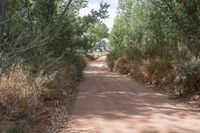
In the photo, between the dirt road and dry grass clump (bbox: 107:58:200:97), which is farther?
dry grass clump (bbox: 107:58:200:97)

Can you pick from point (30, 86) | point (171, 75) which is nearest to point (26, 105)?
point (30, 86)

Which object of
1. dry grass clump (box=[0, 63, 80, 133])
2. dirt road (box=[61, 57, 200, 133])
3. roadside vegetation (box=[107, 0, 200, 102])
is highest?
roadside vegetation (box=[107, 0, 200, 102])

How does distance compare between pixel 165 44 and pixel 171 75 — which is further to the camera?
pixel 165 44

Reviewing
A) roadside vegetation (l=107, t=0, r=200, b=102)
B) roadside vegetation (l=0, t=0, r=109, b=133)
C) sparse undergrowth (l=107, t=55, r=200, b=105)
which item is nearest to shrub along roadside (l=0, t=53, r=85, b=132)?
roadside vegetation (l=0, t=0, r=109, b=133)

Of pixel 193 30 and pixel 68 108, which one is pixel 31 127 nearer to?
pixel 68 108

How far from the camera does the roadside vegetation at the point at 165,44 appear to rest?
15.2 m

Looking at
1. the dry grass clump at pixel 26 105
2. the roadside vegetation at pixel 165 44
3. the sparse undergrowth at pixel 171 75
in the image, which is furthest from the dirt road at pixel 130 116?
the roadside vegetation at pixel 165 44

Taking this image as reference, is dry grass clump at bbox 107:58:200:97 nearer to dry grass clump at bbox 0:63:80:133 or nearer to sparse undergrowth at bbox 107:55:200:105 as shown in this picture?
sparse undergrowth at bbox 107:55:200:105

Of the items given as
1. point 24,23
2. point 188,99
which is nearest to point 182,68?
point 188,99

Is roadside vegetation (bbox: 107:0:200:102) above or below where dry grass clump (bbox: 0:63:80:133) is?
above

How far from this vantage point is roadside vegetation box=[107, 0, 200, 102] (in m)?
15.2

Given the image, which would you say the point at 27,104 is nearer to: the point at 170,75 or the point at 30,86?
the point at 30,86

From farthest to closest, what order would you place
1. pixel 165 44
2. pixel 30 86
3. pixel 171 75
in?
pixel 165 44 → pixel 171 75 → pixel 30 86

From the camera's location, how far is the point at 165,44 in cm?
2339
